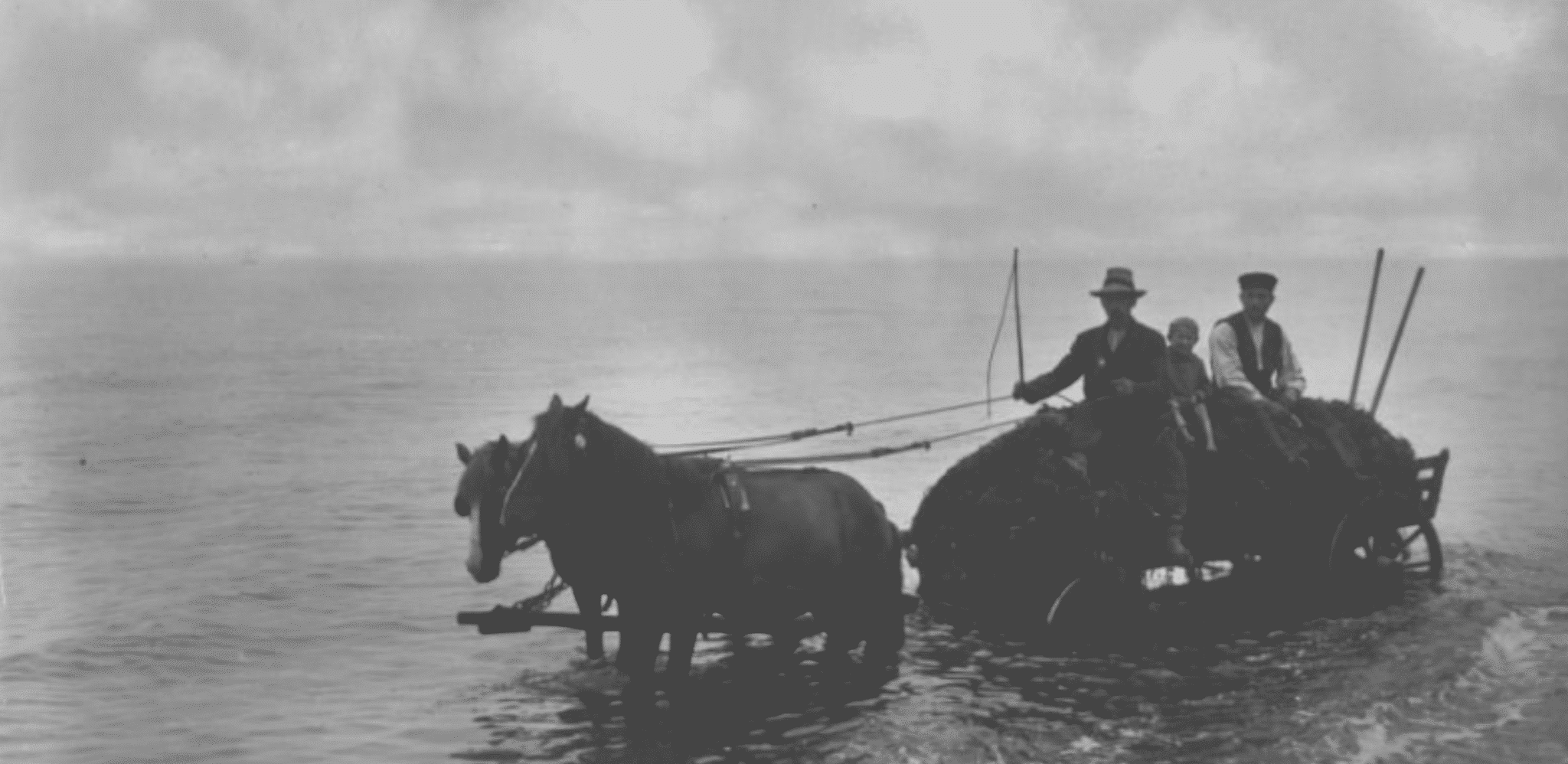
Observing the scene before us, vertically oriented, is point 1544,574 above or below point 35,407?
below

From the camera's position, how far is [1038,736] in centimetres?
1263

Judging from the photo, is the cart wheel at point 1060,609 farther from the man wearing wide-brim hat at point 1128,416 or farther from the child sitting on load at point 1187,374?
the child sitting on load at point 1187,374

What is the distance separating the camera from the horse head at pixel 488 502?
38.4ft

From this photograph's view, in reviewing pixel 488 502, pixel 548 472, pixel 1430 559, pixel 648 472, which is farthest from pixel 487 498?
pixel 1430 559

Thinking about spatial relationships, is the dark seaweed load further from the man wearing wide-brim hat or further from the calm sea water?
the calm sea water

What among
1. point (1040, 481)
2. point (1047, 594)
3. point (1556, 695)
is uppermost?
point (1040, 481)

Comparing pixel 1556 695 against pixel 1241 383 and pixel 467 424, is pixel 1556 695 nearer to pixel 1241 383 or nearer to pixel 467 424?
pixel 1241 383

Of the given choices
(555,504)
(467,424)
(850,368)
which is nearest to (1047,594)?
(555,504)

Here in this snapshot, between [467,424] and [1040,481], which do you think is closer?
[1040,481]

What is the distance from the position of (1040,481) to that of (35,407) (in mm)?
56561

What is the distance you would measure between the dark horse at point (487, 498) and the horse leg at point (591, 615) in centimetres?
82

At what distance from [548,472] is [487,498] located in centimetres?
56

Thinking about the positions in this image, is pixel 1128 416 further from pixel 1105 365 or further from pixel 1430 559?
pixel 1430 559

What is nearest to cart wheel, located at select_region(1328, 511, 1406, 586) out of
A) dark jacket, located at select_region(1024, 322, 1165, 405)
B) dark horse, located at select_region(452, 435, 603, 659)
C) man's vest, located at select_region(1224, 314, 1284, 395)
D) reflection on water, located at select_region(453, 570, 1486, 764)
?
reflection on water, located at select_region(453, 570, 1486, 764)
